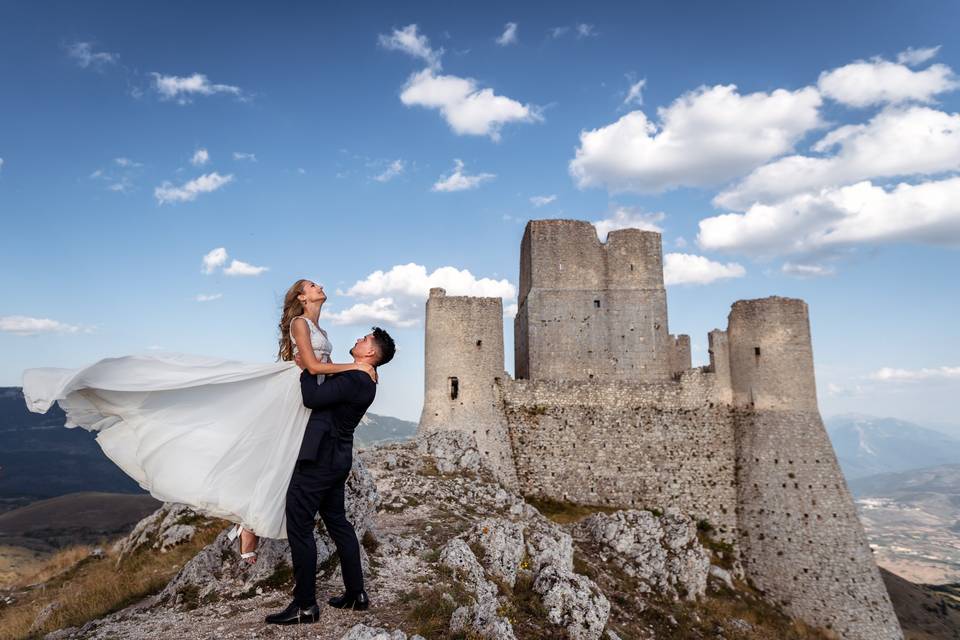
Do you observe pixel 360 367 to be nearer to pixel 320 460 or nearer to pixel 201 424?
pixel 320 460

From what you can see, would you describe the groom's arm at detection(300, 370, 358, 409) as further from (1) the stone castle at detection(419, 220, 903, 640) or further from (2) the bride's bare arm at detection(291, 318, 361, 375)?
(1) the stone castle at detection(419, 220, 903, 640)

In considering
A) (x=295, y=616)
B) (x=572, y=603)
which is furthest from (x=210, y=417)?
(x=572, y=603)

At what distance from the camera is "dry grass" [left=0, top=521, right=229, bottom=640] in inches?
329

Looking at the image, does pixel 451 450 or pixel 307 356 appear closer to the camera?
pixel 307 356

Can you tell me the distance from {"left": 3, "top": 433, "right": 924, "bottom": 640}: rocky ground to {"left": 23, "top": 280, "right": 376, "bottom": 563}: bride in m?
1.57

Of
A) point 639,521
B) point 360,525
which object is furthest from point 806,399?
point 360,525

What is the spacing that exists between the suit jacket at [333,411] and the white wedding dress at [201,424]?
1.01 ft

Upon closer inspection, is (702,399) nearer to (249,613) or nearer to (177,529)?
(177,529)

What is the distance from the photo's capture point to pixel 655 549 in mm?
18000

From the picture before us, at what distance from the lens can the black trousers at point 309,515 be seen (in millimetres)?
6316

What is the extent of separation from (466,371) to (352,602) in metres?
16.5

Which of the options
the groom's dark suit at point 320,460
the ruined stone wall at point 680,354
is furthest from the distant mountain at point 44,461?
the groom's dark suit at point 320,460

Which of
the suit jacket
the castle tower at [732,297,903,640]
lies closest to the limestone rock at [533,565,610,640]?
the suit jacket

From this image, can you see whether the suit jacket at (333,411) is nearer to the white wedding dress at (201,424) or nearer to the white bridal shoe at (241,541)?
the white wedding dress at (201,424)
